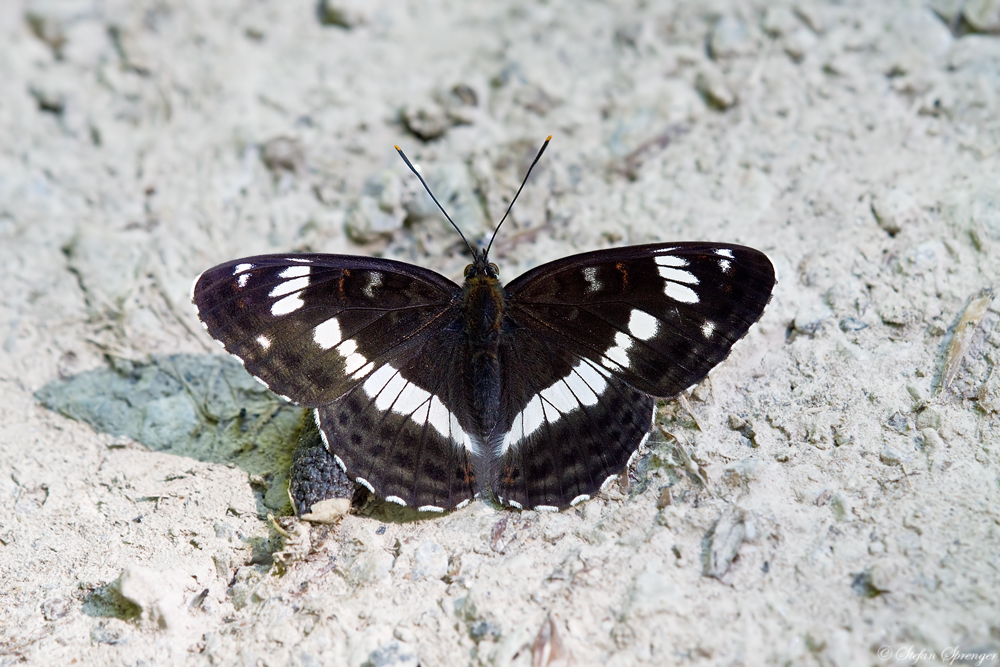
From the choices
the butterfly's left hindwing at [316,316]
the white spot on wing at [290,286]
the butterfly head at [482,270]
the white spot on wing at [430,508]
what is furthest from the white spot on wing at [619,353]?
the white spot on wing at [290,286]

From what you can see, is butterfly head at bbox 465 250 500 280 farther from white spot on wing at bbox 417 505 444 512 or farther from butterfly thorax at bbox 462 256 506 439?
Answer: white spot on wing at bbox 417 505 444 512

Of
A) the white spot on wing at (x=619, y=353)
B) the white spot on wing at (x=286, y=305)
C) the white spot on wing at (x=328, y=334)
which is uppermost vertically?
the white spot on wing at (x=286, y=305)

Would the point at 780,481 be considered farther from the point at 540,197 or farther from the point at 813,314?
the point at 540,197

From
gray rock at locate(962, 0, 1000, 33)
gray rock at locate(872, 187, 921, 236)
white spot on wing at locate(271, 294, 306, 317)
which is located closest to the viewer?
white spot on wing at locate(271, 294, 306, 317)

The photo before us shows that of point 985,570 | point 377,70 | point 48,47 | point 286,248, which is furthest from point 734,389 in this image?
point 48,47

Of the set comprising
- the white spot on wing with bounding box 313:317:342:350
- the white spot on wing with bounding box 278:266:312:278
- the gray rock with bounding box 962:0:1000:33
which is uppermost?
the gray rock with bounding box 962:0:1000:33

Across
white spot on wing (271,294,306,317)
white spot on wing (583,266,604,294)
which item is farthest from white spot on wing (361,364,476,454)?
white spot on wing (583,266,604,294)

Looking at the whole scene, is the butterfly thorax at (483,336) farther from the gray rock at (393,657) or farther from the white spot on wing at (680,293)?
the gray rock at (393,657)
